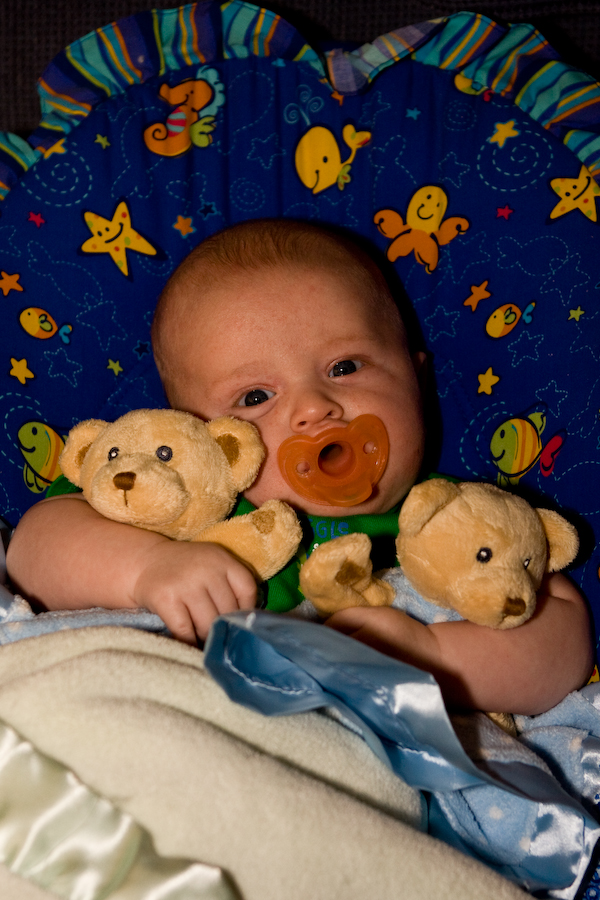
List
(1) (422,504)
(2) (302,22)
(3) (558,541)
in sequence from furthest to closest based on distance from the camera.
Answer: (2) (302,22), (3) (558,541), (1) (422,504)

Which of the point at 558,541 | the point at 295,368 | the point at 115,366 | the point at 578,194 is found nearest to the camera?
the point at 558,541

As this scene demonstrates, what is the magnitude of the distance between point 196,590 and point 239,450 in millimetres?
166

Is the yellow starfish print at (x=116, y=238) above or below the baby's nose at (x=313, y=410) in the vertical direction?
above

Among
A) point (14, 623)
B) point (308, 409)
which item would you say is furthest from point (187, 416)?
point (14, 623)

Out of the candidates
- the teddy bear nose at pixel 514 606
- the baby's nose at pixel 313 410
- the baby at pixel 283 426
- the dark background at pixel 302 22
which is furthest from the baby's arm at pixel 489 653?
the dark background at pixel 302 22

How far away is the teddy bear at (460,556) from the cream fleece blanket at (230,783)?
150mm

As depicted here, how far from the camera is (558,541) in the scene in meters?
0.85

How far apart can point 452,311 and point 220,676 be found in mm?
751

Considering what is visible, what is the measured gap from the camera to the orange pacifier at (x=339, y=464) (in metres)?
0.91

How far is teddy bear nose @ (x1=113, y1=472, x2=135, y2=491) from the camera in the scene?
0.78 meters

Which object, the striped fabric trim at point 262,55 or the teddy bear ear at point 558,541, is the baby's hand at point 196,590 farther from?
the striped fabric trim at point 262,55

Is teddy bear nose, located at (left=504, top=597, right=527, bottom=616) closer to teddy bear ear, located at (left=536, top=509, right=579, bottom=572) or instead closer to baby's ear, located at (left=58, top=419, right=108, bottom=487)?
teddy bear ear, located at (left=536, top=509, right=579, bottom=572)

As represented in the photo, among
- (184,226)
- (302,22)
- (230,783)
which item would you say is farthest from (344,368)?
(302,22)

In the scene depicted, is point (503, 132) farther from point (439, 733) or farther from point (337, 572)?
point (439, 733)
